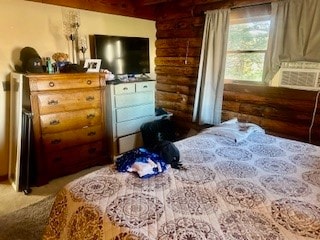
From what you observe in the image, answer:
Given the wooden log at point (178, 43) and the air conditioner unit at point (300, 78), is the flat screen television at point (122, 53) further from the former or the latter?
the air conditioner unit at point (300, 78)

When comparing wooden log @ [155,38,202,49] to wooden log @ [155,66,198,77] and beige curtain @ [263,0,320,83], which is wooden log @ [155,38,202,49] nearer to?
wooden log @ [155,66,198,77]

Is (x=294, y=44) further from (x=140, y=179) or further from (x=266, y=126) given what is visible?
(x=140, y=179)

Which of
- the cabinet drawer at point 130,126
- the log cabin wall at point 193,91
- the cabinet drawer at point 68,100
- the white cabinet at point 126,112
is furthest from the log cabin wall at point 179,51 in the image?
the cabinet drawer at point 68,100

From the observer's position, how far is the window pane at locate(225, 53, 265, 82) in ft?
9.82

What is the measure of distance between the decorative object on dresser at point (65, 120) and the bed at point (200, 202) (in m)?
1.36

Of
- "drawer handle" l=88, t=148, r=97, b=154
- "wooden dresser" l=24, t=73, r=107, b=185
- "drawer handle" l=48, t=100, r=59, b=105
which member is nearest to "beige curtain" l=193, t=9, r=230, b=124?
"wooden dresser" l=24, t=73, r=107, b=185

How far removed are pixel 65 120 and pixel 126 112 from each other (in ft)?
2.69

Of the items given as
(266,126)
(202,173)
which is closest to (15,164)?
(202,173)

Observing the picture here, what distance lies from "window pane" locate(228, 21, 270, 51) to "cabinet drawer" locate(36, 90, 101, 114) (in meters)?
1.85

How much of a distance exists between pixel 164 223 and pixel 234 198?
429 millimetres

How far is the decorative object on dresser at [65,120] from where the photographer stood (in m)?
2.49

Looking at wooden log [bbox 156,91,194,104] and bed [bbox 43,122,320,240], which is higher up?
wooden log [bbox 156,91,194,104]

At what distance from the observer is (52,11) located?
2.87 meters

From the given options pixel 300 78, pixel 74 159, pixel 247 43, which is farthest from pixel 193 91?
pixel 74 159
